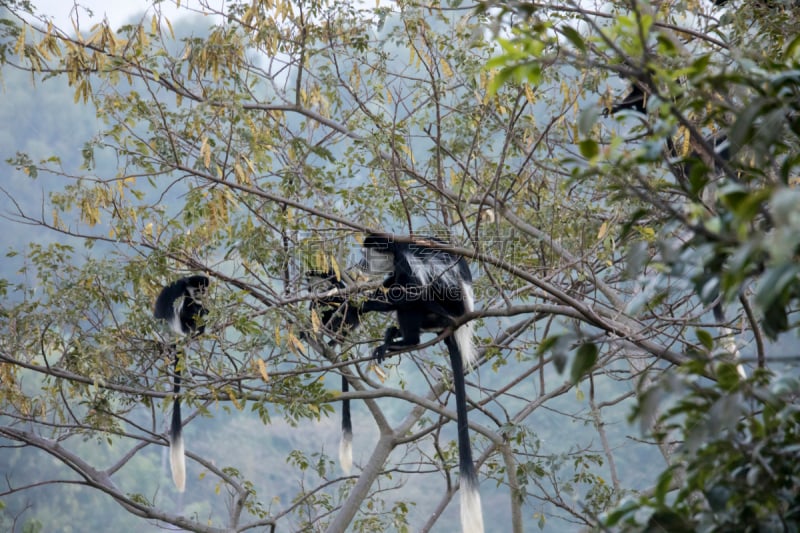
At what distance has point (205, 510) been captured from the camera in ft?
38.1

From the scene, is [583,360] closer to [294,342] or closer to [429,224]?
[294,342]

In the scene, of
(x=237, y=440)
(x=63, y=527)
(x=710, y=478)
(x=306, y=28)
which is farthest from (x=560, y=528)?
(x=710, y=478)

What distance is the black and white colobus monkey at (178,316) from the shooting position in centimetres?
375

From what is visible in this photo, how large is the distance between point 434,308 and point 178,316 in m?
1.81

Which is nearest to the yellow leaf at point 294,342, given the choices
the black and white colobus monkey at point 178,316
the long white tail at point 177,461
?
the black and white colobus monkey at point 178,316

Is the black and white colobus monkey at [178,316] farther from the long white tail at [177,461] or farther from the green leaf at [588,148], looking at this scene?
the green leaf at [588,148]

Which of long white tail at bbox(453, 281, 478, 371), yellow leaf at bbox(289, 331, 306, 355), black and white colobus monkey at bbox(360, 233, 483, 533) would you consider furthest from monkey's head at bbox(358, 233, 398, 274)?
yellow leaf at bbox(289, 331, 306, 355)

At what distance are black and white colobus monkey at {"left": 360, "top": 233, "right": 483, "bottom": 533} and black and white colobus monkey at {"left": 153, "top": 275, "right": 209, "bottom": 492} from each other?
0.88 m

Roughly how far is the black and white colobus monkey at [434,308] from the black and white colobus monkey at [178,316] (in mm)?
875

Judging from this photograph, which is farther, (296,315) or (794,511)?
(296,315)

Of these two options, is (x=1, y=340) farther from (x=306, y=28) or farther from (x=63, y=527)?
(x=63, y=527)

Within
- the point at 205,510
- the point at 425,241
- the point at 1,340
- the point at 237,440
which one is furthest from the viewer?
the point at 237,440

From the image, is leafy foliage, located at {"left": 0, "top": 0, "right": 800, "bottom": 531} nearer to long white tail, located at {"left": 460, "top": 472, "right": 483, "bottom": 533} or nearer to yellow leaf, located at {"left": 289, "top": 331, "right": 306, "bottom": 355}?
yellow leaf, located at {"left": 289, "top": 331, "right": 306, "bottom": 355}

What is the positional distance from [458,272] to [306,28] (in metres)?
1.23
